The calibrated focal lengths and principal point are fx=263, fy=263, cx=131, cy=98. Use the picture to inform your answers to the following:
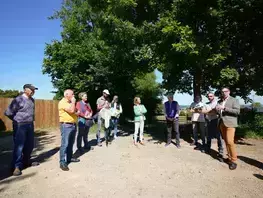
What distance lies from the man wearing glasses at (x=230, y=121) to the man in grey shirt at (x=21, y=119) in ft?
15.3

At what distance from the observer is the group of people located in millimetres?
6461

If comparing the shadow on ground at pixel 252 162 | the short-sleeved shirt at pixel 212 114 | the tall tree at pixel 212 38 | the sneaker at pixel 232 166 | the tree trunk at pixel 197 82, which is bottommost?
the shadow on ground at pixel 252 162

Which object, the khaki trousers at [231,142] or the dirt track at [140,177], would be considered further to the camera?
the khaki trousers at [231,142]

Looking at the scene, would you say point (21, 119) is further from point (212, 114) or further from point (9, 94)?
point (9, 94)

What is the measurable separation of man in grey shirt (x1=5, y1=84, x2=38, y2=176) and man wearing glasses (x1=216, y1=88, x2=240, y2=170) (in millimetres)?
4675

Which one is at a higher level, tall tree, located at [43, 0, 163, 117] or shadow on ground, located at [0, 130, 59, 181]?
tall tree, located at [43, 0, 163, 117]

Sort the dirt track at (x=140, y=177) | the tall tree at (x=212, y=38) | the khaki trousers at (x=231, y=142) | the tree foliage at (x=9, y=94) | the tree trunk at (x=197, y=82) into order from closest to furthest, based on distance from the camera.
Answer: the dirt track at (x=140, y=177)
the khaki trousers at (x=231, y=142)
the tall tree at (x=212, y=38)
the tree trunk at (x=197, y=82)
the tree foliage at (x=9, y=94)

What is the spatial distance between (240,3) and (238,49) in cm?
240

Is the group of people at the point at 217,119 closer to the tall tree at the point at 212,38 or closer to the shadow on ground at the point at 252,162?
the shadow on ground at the point at 252,162

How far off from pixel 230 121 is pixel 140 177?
2647 millimetres

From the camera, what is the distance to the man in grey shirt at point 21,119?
19.6 feet

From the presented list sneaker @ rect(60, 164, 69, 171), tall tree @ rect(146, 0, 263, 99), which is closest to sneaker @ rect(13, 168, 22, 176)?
sneaker @ rect(60, 164, 69, 171)

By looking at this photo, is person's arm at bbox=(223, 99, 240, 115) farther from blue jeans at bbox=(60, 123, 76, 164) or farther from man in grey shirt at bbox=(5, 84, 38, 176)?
man in grey shirt at bbox=(5, 84, 38, 176)

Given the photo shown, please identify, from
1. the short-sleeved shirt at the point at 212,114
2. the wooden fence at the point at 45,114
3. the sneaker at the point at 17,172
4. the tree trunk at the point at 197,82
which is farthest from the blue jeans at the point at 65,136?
the wooden fence at the point at 45,114
